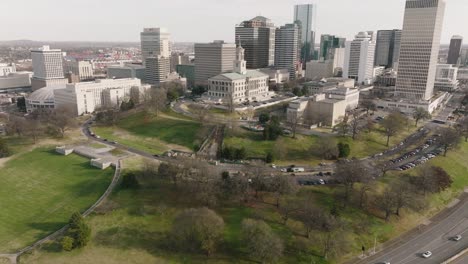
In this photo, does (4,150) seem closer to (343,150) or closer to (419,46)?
(343,150)

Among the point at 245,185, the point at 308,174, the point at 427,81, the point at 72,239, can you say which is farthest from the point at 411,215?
the point at 427,81

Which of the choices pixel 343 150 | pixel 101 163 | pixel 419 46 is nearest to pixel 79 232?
pixel 101 163

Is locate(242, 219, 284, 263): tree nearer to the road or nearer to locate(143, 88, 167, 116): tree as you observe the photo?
the road

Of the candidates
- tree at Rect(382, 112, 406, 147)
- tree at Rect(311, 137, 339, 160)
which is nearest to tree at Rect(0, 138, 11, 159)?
tree at Rect(311, 137, 339, 160)

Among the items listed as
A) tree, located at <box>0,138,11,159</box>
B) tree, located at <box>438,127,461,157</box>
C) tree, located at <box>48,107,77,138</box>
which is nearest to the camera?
tree, located at <box>438,127,461,157</box>

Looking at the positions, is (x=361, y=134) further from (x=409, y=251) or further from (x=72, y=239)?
(x=72, y=239)

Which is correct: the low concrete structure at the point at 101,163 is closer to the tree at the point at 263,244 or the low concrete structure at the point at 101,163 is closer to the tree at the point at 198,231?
the tree at the point at 198,231
